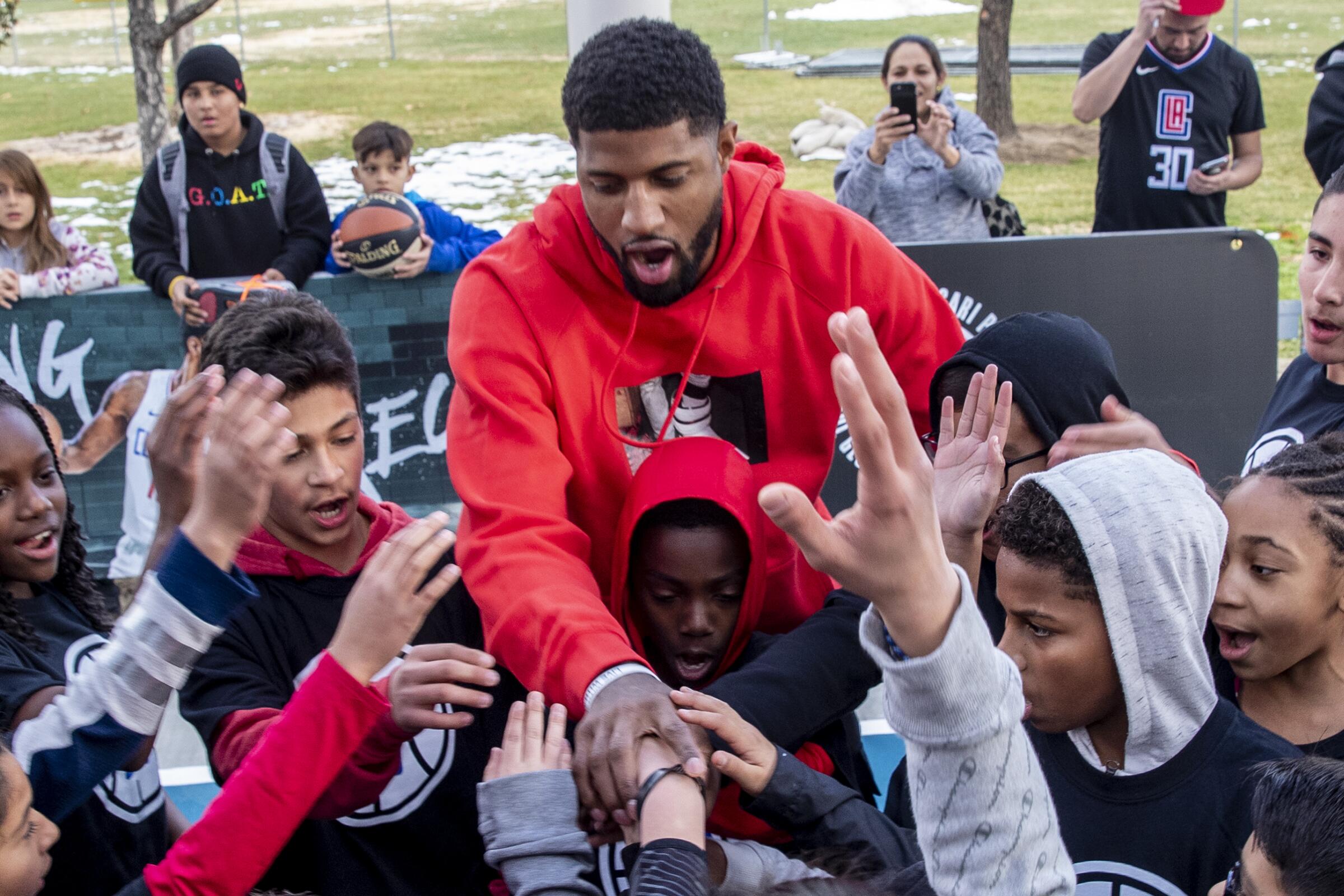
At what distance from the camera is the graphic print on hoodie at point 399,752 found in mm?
2340

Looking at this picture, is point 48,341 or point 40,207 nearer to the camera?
point 48,341

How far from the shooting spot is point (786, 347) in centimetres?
257

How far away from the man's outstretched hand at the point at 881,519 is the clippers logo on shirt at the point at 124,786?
4.79 ft

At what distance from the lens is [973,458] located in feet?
7.55

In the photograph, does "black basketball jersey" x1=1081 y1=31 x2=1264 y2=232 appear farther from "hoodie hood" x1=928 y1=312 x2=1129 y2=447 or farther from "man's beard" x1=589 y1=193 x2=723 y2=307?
"man's beard" x1=589 y1=193 x2=723 y2=307

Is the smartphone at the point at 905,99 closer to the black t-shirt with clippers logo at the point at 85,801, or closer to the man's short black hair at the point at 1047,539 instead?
the man's short black hair at the point at 1047,539

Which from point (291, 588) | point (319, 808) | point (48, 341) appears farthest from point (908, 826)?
point (48, 341)

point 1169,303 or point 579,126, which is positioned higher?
point 579,126

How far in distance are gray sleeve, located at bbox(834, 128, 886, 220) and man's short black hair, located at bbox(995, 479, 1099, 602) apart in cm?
380

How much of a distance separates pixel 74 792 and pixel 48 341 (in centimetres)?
387

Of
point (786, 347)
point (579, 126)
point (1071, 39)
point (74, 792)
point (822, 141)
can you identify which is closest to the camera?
point (74, 792)

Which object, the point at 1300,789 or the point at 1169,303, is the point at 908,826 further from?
the point at 1169,303

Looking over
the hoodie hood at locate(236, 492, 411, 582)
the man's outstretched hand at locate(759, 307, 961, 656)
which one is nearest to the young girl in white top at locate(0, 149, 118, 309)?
the hoodie hood at locate(236, 492, 411, 582)

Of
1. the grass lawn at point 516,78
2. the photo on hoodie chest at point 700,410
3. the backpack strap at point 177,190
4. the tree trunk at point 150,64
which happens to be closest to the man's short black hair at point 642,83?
the photo on hoodie chest at point 700,410
